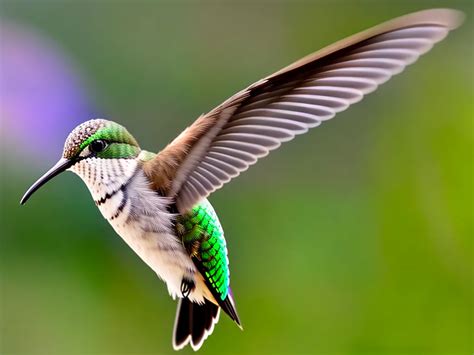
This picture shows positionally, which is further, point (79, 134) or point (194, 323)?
point (194, 323)

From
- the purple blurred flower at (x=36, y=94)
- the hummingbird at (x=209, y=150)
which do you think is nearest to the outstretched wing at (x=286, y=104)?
the hummingbird at (x=209, y=150)

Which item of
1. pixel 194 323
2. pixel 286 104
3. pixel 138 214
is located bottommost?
pixel 194 323

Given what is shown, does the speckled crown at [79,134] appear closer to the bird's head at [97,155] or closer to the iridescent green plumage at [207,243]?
the bird's head at [97,155]

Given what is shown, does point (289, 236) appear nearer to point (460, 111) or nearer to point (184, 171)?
point (460, 111)

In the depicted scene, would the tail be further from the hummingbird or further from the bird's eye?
the bird's eye

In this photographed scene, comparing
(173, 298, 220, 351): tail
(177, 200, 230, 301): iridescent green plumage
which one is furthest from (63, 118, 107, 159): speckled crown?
(173, 298, 220, 351): tail

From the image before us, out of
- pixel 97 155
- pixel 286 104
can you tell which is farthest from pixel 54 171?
pixel 286 104

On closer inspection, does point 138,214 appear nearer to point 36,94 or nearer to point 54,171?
point 54,171
